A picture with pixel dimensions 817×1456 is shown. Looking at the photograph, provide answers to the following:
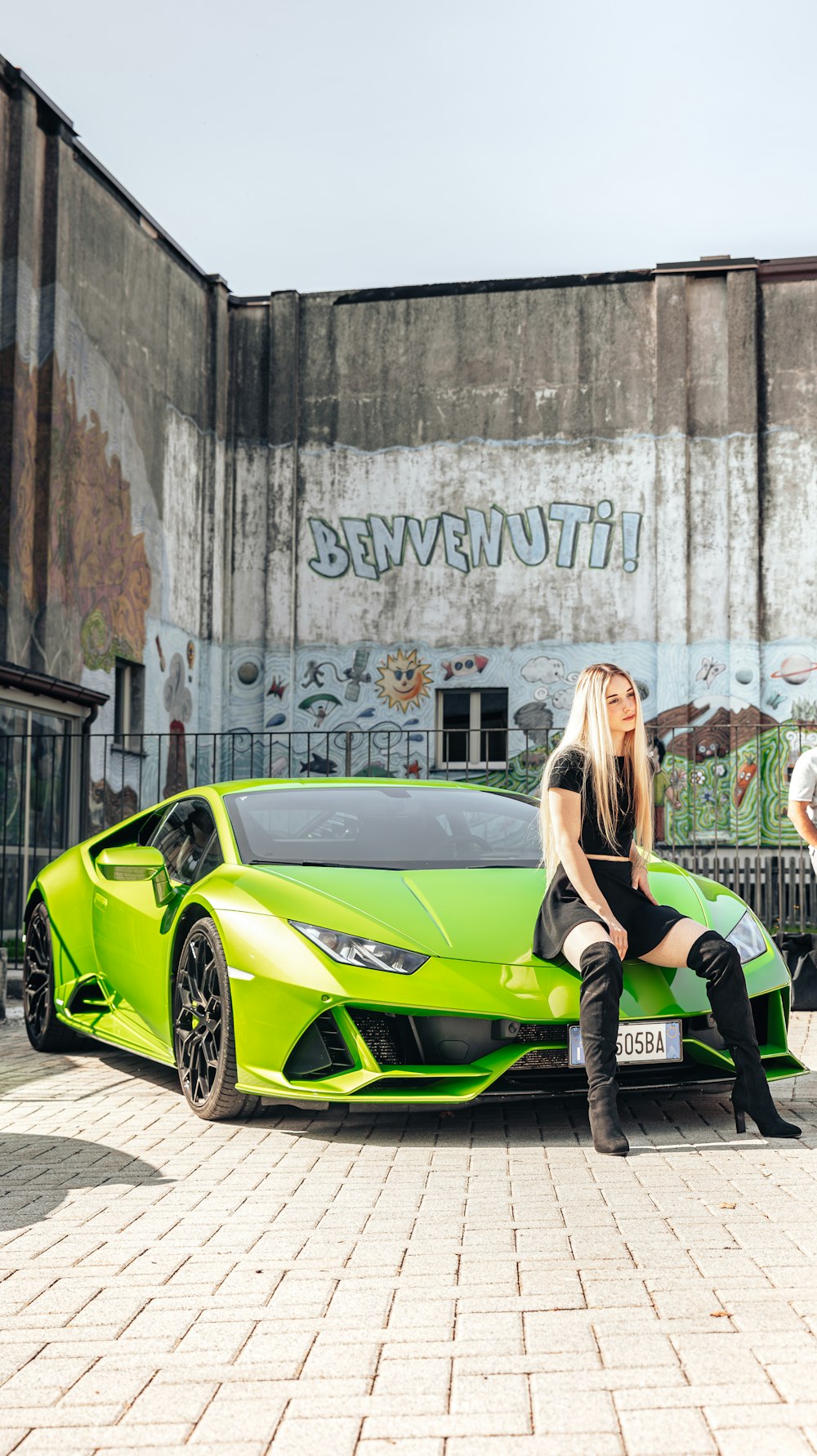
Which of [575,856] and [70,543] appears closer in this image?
[575,856]

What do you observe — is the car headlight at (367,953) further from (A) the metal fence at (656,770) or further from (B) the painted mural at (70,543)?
(B) the painted mural at (70,543)

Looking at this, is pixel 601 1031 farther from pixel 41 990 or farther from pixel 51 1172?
pixel 41 990

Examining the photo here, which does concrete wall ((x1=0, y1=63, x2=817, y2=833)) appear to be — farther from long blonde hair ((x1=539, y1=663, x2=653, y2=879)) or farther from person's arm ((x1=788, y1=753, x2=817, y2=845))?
long blonde hair ((x1=539, y1=663, x2=653, y2=879))

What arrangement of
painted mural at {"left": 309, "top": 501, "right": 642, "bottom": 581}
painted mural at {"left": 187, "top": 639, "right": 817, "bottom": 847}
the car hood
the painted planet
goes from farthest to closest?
painted mural at {"left": 309, "top": 501, "right": 642, "bottom": 581} → the painted planet → painted mural at {"left": 187, "top": 639, "right": 817, "bottom": 847} → the car hood

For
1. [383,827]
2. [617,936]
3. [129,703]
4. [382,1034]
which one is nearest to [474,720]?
[129,703]

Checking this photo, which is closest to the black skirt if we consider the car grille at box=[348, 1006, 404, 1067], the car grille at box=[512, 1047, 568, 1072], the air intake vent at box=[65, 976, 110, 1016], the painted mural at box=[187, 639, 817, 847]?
the car grille at box=[512, 1047, 568, 1072]

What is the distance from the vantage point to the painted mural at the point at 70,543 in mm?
16859

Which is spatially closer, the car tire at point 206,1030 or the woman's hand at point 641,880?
the car tire at point 206,1030

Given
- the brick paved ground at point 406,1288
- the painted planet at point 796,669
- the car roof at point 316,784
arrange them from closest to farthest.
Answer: the brick paved ground at point 406,1288 → the car roof at point 316,784 → the painted planet at point 796,669

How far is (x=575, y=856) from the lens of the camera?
5012 mm

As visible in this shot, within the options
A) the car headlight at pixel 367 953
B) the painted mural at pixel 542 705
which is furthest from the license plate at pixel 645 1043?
the painted mural at pixel 542 705

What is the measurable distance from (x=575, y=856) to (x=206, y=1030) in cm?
150

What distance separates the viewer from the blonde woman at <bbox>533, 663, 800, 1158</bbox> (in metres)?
4.68

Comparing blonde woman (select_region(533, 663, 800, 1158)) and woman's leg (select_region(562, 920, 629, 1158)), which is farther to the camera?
blonde woman (select_region(533, 663, 800, 1158))
